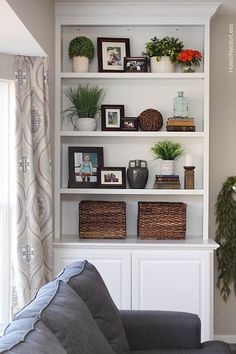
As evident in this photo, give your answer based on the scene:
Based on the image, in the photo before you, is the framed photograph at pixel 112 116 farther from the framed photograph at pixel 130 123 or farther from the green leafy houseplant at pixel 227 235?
the green leafy houseplant at pixel 227 235

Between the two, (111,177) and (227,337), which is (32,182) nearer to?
(111,177)

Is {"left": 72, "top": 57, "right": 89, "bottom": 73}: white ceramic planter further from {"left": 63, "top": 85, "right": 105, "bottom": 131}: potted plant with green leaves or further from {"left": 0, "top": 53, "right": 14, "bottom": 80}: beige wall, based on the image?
{"left": 0, "top": 53, "right": 14, "bottom": 80}: beige wall

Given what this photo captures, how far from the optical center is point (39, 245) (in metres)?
3.96

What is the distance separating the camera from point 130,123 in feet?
14.8

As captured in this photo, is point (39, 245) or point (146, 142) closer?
point (39, 245)

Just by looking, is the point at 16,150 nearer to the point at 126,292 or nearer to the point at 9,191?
the point at 9,191

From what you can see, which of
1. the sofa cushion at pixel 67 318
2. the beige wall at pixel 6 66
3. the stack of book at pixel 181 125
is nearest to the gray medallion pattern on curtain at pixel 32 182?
the beige wall at pixel 6 66

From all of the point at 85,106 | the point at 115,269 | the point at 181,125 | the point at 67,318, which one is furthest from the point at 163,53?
the point at 67,318

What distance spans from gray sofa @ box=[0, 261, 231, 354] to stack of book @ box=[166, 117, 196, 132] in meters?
1.73

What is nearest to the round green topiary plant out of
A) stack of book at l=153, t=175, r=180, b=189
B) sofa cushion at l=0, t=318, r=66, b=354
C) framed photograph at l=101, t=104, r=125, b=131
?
framed photograph at l=101, t=104, r=125, b=131

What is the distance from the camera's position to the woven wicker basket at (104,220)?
437cm

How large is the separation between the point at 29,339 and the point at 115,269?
261 cm

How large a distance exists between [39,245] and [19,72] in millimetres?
1228

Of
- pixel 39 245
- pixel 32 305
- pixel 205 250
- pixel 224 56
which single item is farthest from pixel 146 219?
pixel 32 305
